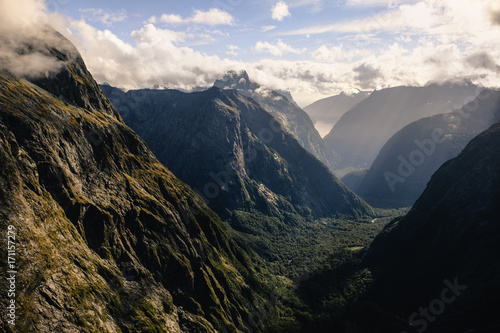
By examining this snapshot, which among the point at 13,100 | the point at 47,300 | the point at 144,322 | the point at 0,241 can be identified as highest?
the point at 13,100

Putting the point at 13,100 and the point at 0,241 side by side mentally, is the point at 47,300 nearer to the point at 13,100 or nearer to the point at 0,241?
the point at 0,241

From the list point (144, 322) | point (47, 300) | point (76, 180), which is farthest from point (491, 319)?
point (76, 180)

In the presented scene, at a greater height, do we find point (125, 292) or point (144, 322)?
point (125, 292)

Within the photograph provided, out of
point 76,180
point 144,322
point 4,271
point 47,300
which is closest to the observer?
point 4,271

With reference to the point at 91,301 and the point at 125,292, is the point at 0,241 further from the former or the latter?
the point at 125,292

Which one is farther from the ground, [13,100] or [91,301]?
[13,100]

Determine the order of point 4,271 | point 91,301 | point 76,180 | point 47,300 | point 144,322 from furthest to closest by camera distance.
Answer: point 76,180
point 144,322
point 91,301
point 47,300
point 4,271

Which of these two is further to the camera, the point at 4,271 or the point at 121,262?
the point at 121,262

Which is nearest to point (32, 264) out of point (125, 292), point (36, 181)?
point (36, 181)

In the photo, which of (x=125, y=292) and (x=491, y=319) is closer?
(x=125, y=292)
